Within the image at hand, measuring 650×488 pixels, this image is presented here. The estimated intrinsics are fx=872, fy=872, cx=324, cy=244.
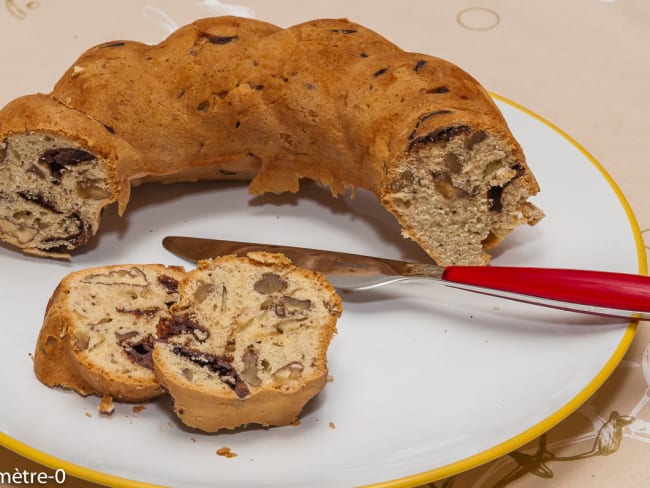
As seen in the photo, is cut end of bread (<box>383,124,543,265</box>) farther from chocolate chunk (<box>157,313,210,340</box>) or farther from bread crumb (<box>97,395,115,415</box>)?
bread crumb (<box>97,395,115,415</box>)

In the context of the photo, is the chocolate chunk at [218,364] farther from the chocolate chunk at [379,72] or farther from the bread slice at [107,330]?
the chocolate chunk at [379,72]

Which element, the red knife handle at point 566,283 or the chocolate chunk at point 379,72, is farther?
the chocolate chunk at point 379,72

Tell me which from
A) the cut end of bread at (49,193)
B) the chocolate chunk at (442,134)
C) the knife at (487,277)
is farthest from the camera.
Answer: the cut end of bread at (49,193)

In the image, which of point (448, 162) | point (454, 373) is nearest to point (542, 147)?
point (448, 162)

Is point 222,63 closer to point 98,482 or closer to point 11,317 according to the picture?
point 11,317

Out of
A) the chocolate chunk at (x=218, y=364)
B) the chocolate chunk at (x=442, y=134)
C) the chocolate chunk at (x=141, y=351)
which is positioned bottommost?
the chocolate chunk at (x=218, y=364)

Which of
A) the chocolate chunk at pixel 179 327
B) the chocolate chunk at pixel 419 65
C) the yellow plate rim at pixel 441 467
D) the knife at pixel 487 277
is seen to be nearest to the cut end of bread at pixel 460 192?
the knife at pixel 487 277
